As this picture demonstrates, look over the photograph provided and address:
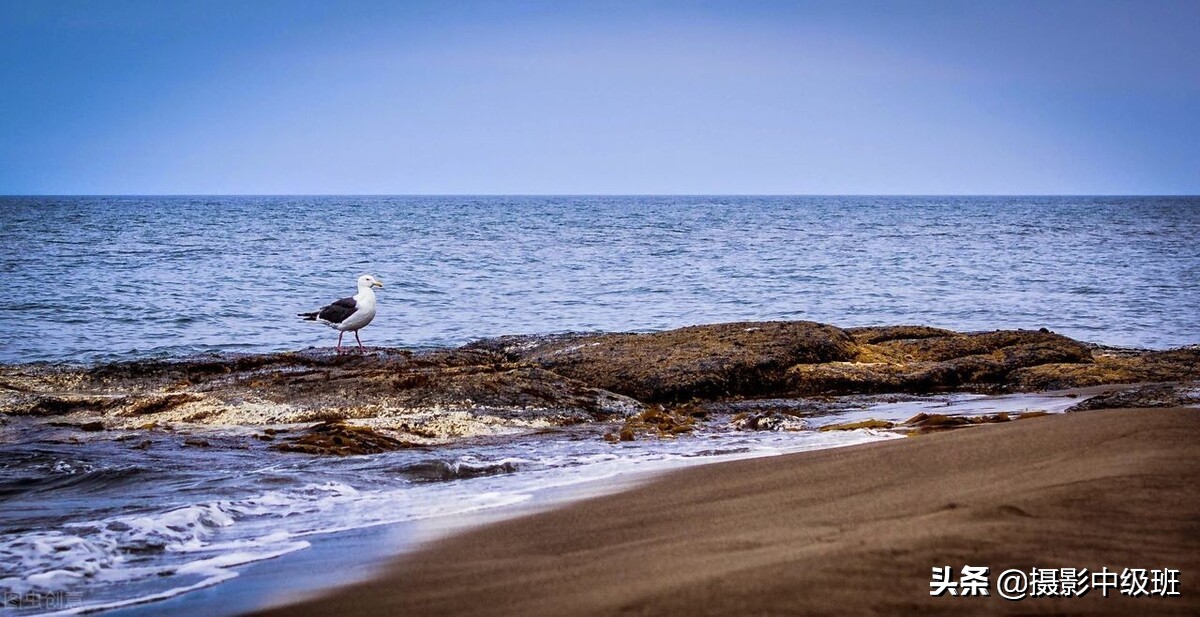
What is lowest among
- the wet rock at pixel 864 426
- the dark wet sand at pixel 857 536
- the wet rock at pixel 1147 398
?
the wet rock at pixel 864 426

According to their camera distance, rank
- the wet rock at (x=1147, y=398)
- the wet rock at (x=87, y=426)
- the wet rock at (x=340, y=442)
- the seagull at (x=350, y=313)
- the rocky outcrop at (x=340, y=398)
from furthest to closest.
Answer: the seagull at (x=350, y=313), the rocky outcrop at (x=340, y=398), the wet rock at (x=87, y=426), the wet rock at (x=340, y=442), the wet rock at (x=1147, y=398)

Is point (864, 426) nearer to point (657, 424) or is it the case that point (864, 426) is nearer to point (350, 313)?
point (657, 424)

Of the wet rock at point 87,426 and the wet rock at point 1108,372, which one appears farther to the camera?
the wet rock at point 1108,372

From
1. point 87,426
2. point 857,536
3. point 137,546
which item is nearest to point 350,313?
point 87,426

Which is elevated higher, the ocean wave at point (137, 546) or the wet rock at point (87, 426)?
the ocean wave at point (137, 546)

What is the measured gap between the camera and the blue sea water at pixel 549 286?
52.9 feet

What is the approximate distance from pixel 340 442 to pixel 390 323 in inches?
390

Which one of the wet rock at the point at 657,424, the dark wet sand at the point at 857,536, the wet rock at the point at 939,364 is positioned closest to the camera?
the dark wet sand at the point at 857,536

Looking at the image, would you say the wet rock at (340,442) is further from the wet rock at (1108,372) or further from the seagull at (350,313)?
the wet rock at (1108,372)

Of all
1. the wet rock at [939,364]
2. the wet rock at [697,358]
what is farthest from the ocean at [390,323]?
the wet rock at [697,358]

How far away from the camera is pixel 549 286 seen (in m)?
23.0

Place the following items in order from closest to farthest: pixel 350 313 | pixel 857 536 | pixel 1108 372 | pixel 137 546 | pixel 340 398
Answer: pixel 857 536 < pixel 137 546 < pixel 340 398 < pixel 1108 372 < pixel 350 313

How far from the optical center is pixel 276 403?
8562 mm

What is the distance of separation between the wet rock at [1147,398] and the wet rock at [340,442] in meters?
5.07
